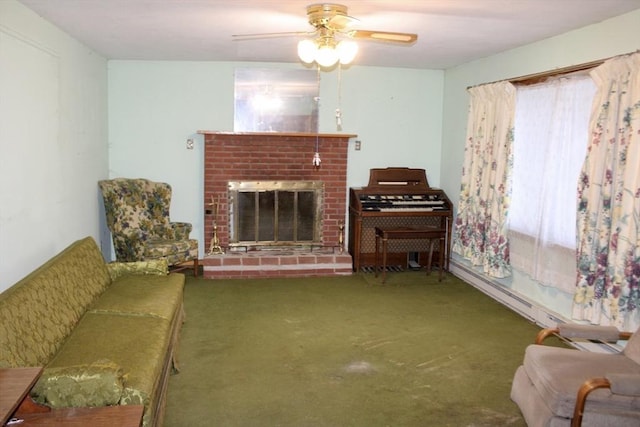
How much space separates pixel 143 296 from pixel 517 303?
3190 mm

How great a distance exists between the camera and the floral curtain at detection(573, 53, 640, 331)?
11.1 ft

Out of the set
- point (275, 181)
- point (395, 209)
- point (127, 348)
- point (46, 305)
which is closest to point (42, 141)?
point (46, 305)

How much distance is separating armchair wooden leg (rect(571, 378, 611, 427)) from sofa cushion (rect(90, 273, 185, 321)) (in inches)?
91.1

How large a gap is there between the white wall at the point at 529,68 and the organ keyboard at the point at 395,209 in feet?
1.01

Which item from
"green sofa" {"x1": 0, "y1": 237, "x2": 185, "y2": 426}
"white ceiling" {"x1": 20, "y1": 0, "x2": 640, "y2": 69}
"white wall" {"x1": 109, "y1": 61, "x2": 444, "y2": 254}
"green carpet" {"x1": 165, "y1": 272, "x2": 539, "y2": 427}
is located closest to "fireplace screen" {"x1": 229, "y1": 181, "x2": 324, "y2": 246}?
"white wall" {"x1": 109, "y1": 61, "x2": 444, "y2": 254}

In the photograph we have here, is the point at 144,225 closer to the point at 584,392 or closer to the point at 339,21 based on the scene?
the point at 339,21

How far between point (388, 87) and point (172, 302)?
387 cm

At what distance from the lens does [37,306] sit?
109 inches

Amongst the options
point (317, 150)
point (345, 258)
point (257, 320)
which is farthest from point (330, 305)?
point (317, 150)

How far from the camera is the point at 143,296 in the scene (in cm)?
364

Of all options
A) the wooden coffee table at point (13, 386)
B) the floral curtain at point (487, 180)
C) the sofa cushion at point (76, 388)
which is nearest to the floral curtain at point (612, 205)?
Answer: the floral curtain at point (487, 180)

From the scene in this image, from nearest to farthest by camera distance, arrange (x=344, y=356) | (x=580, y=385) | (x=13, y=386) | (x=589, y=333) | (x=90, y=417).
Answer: (x=13, y=386)
(x=90, y=417)
(x=580, y=385)
(x=589, y=333)
(x=344, y=356)

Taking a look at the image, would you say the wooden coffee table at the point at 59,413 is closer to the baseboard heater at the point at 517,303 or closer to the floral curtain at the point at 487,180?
the baseboard heater at the point at 517,303

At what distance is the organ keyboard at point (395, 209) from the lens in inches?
236
